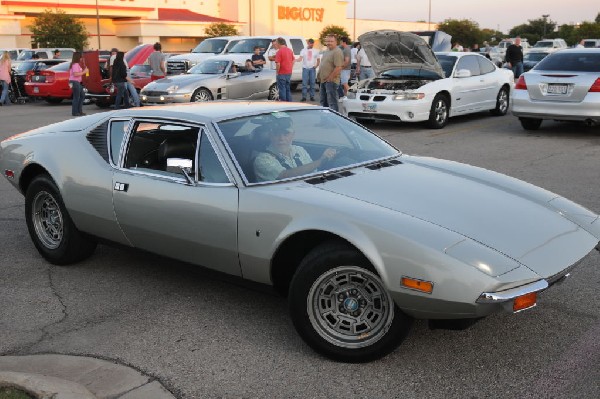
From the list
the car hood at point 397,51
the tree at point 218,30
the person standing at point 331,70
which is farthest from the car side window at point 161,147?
the tree at point 218,30

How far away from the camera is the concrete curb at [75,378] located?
337 centimetres

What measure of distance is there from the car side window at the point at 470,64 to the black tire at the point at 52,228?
413 inches

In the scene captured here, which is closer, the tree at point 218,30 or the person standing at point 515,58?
the person standing at point 515,58

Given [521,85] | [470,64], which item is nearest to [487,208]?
[521,85]

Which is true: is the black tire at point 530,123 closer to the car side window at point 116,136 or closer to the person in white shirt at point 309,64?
the person in white shirt at point 309,64

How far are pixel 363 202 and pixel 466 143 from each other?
28.1 feet

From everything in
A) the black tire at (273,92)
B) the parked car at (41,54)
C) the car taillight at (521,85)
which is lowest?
the black tire at (273,92)

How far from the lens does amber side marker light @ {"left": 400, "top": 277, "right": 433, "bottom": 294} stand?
3.39 m

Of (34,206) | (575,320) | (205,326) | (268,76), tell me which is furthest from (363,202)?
(268,76)

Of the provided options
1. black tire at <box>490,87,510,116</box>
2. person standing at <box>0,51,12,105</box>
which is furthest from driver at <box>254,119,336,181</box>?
person standing at <box>0,51,12,105</box>

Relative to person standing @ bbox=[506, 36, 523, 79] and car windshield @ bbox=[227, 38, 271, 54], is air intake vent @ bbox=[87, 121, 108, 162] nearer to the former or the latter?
car windshield @ bbox=[227, 38, 271, 54]

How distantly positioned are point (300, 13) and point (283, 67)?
48.1m

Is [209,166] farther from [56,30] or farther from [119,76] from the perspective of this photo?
[56,30]

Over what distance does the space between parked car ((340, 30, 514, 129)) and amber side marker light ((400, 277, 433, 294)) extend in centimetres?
995
